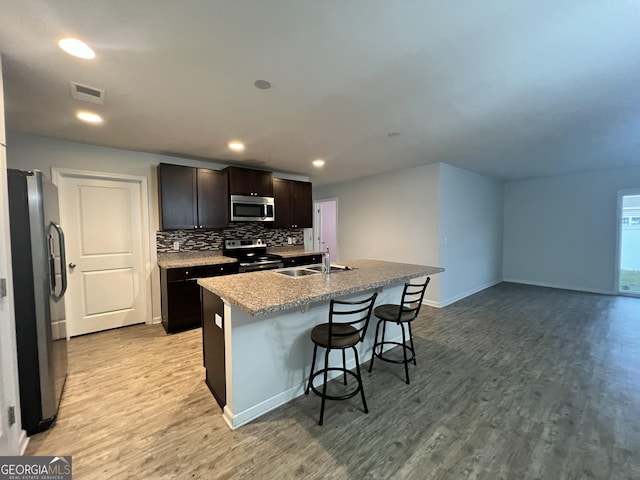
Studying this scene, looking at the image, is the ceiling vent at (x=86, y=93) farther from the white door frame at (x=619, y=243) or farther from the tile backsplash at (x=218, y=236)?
the white door frame at (x=619, y=243)

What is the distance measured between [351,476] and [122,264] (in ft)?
12.4

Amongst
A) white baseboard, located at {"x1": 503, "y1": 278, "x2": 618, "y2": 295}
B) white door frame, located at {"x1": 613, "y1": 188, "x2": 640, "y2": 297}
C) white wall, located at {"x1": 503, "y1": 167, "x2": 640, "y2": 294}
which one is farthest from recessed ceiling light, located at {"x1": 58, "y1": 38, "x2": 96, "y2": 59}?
white baseboard, located at {"x1": 503, "y1": 278, "x2": 618, "y2": 295}

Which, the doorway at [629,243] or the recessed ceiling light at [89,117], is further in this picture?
the doorway at [629,243]

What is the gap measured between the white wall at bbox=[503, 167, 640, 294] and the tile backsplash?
5.32 meters

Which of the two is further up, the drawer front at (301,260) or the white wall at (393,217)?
the white wall at (393,217)

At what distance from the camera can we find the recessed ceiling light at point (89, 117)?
2.51 meters

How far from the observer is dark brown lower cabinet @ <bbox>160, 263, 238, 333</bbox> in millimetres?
3459

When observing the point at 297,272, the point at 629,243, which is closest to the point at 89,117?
the point at 297,272

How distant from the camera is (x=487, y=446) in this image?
174 cm

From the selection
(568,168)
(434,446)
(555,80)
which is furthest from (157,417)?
(568,168)

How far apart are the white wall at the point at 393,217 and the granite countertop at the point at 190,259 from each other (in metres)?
2.94

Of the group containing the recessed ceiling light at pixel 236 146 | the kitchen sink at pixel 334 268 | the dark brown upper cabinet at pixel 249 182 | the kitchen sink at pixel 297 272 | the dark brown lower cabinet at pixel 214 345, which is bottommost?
the dark brown lower cabinet at pixel 214 345

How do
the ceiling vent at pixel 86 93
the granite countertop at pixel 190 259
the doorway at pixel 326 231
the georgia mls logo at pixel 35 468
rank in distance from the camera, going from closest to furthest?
the georgia mls logo at pixel 35 468 → the ceiling vent at pixel 86 93 → the granite countertop at pixel 190 259 → the doorway at pixel 326 231

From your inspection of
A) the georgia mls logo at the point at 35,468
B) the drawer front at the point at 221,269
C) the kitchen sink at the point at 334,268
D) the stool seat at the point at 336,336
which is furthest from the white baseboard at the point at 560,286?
the georgia mls logo at the point at 35,468
